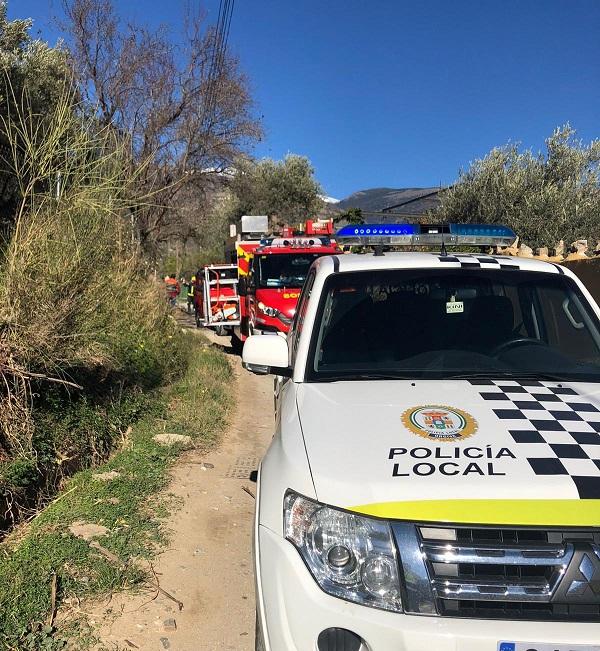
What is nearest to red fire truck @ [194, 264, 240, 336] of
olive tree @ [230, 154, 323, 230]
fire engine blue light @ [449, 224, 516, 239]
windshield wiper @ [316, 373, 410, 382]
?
fire engine blue light @ [449, 224, 516, 239]

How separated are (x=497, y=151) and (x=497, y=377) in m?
17.5

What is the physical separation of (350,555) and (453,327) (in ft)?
5.73

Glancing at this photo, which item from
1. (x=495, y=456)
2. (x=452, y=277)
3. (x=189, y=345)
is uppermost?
(x=452, y=277)

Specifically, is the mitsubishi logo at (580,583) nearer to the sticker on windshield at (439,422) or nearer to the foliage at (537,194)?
the sticker on windshield at (439,422)

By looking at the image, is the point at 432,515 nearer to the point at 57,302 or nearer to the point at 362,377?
the point at 362,377

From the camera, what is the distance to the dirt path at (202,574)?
10.6 feet

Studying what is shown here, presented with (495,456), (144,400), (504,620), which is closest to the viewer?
(504,620)

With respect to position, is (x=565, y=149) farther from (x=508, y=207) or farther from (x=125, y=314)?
(x=125, y=314)

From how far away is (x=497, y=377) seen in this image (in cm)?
304

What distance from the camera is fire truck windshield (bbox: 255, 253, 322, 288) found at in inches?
498

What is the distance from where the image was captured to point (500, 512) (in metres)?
1.95

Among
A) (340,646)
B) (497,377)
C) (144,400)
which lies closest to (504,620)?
(340,646)

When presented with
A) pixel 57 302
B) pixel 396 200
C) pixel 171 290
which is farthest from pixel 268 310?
pixel 396 200

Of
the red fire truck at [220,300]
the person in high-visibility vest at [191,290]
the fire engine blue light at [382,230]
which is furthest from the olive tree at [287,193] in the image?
the fire engine blue light at [382,230]
